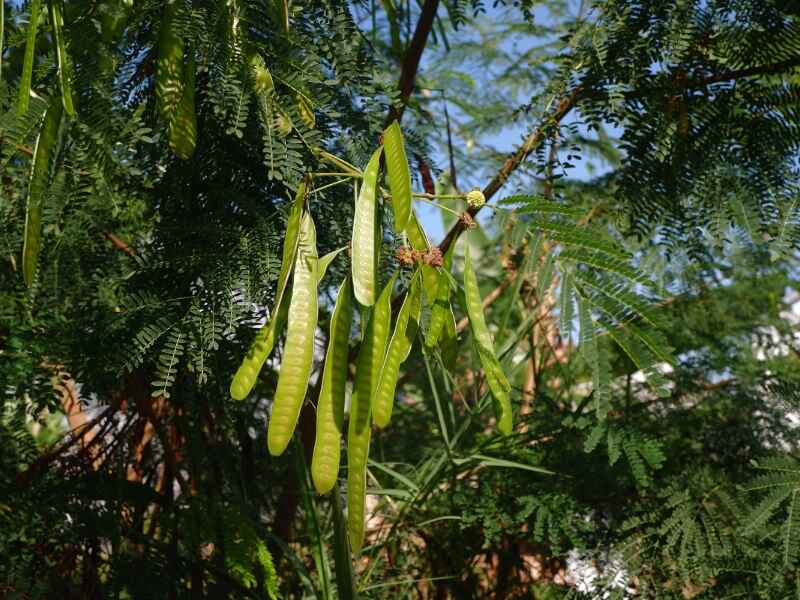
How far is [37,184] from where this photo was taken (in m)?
0.84

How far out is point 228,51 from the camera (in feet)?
3.12

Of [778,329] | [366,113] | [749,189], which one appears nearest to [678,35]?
[749,189]

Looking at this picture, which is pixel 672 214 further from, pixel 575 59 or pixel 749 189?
pixel 575 59

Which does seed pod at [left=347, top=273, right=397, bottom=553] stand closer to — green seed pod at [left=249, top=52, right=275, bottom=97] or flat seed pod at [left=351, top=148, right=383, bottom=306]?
flat seed pod at [left=351, top=148, right=383, bottom=306]

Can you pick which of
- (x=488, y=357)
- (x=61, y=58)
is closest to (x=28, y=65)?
(x=61, y=58)

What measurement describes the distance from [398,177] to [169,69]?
1.19ft

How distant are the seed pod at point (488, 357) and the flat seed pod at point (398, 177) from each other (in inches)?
4.4

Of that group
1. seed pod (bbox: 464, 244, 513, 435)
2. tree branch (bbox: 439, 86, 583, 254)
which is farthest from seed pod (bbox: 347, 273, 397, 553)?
tree branch (bbox: 439, 86, 583, 254)

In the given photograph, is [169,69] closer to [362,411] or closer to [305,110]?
[305,110]

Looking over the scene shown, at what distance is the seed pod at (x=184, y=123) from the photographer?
2.97 ft

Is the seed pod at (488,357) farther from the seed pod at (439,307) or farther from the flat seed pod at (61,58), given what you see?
the flat seed pod at (61,58)

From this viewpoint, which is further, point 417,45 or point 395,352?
point 417,45

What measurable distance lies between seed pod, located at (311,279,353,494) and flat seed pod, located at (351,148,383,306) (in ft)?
0.18

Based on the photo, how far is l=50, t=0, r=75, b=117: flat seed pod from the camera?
783 mm
